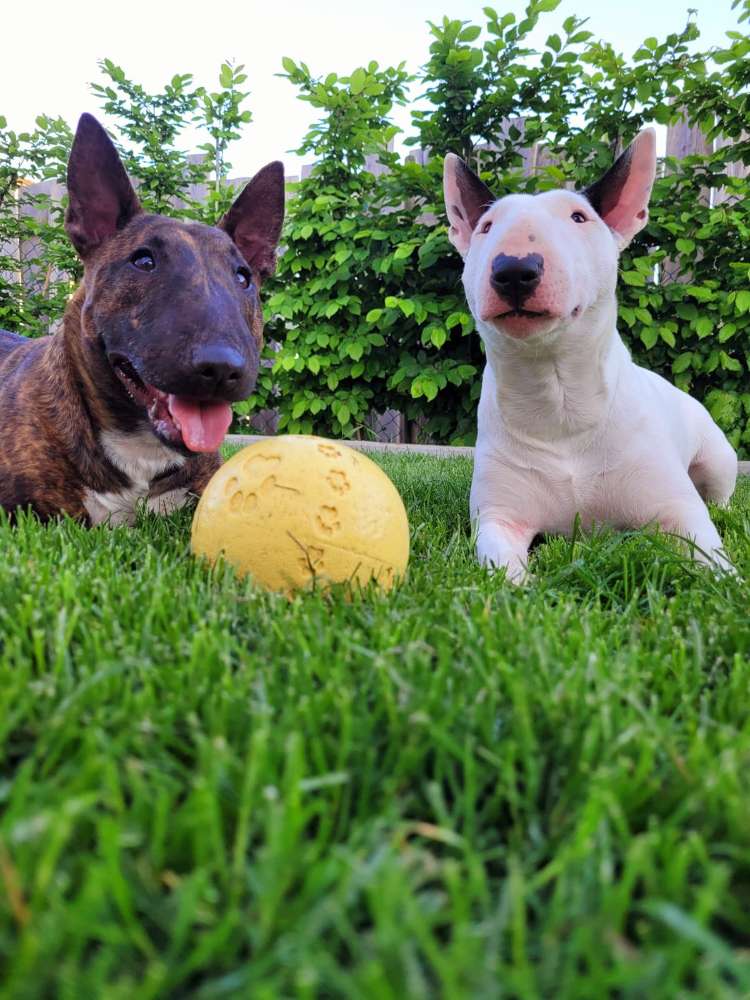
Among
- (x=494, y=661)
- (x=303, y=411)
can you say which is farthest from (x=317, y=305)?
(x=494, y=661)

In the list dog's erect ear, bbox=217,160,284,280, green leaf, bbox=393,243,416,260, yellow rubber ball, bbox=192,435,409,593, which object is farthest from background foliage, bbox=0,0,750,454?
yellow rubber ball, bbox=192,435,409,593

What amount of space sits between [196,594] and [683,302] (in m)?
4.88

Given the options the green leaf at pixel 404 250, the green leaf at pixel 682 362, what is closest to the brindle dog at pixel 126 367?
the green leaf at pixel 404 250

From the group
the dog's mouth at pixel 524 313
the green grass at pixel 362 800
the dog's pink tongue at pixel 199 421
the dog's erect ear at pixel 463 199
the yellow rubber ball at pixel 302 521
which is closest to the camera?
the green grass at pixel 362 800

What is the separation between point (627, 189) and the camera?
268 centimetres

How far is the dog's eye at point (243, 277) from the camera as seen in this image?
2.70 m

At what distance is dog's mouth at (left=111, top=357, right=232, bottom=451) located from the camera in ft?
7.83

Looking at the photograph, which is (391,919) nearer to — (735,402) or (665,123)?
(735,402)

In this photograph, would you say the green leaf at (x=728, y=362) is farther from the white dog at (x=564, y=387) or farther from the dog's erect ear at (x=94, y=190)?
the dog's erect ear at (x=94, y=190)

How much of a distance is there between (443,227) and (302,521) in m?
4.37

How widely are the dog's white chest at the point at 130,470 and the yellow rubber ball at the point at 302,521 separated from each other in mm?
834

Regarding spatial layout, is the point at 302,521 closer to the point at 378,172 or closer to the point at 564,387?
the point at 564,387

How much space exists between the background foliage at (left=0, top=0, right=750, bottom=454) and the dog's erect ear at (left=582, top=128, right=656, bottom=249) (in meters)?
2.77

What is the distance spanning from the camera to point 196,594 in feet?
5.39
